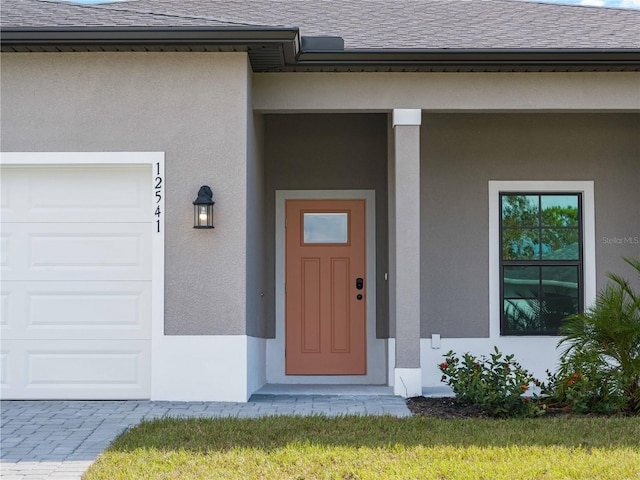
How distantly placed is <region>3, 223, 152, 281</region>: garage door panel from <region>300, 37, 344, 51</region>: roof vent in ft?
7.96

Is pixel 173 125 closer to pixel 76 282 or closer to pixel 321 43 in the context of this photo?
pixel 321 43

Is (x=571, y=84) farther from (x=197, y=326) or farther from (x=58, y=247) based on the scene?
(x=58, y=247)

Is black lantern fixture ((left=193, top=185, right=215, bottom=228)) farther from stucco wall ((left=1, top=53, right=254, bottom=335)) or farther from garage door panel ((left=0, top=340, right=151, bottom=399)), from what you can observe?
garage door panel ((left=0, top=340, right=151, bottom=399))

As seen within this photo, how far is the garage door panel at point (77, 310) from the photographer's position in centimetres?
873

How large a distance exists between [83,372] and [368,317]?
3731 millimetres

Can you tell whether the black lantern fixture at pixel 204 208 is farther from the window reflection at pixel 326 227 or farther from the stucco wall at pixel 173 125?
the window reflection at pixel 326 227

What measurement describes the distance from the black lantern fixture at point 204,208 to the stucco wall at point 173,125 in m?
0.12

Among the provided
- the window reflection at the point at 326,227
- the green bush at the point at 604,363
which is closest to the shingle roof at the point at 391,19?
the window reflection at the point at 326,227

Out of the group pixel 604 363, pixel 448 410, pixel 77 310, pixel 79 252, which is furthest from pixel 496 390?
pixel 79 252

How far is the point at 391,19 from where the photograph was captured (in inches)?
430

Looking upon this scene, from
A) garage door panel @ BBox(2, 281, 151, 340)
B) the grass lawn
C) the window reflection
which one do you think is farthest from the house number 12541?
the window reflection

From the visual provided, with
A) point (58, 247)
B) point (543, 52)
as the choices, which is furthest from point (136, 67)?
point (543, 52)

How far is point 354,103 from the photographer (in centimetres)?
931

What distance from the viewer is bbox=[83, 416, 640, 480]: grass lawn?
5.54 m
